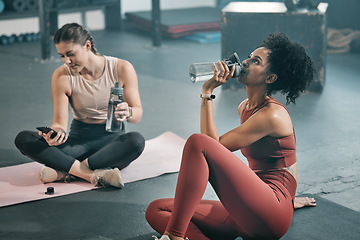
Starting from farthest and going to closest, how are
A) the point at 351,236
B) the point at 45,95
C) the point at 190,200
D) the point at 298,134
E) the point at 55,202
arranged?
the point at 45,95 < the point at 298,134 < the point at 55,202 < the point at 351,236 < the point at 190,200

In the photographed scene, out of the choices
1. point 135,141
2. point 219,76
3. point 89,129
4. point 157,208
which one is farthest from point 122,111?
point 219,76

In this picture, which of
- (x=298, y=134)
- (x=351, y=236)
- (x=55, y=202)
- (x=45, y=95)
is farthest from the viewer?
(x=45, y=95)

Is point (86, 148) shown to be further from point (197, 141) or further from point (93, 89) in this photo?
point (197, 141)

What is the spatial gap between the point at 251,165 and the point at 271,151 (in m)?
0.13

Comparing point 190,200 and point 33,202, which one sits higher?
point 190,200

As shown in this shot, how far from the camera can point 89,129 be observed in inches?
122

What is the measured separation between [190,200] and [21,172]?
60.7 inches

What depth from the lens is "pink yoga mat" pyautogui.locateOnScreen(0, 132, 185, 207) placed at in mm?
2895

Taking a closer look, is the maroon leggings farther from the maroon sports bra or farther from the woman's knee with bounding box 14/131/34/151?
the woman's knee with bounding box 14/131/34/151

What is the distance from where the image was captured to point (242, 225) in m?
2.08

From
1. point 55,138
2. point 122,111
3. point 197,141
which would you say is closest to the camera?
point 197,141

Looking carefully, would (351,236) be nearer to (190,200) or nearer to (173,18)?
(190,200)

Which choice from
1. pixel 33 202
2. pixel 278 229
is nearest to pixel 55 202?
pixel 33 202

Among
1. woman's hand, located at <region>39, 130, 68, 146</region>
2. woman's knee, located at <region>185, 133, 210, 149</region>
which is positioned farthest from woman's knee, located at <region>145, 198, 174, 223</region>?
woman's hand, located at <region>39, 130, 68, 146</region>
